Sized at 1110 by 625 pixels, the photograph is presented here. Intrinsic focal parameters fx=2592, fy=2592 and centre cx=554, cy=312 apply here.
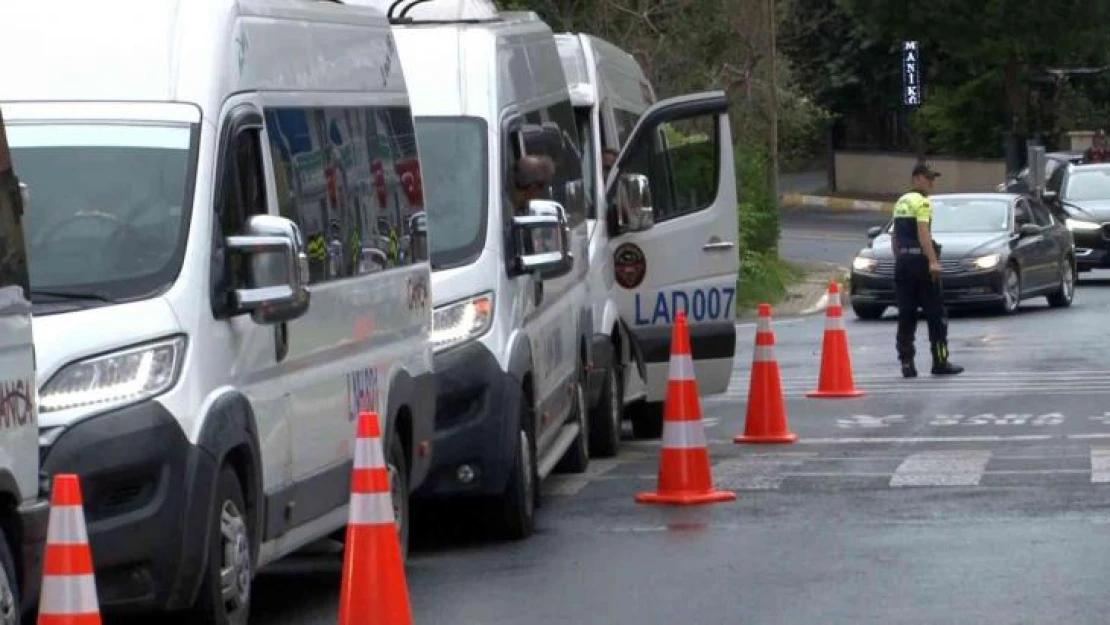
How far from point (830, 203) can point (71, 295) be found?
191 feet

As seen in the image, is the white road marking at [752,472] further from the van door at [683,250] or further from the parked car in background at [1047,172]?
the parked car in background at [1047,172]

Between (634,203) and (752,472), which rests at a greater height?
(634,203)

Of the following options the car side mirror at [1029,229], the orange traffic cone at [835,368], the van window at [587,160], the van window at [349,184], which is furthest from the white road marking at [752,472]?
the car side mirror at [1029,229]

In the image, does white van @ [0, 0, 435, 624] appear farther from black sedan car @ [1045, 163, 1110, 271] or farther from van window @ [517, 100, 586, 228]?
black sedan car @ [1045, 163, 1110, 271]

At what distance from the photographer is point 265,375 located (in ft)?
29.3

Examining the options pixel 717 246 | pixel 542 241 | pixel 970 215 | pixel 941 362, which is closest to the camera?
pixel 542 241

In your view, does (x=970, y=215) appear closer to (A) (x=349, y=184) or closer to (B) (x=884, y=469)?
(B) (x=884, y=469)

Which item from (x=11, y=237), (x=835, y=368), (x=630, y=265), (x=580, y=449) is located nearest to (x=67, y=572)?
(x=11, y=237)

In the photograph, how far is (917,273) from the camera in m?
21.7

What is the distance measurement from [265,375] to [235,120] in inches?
34.8

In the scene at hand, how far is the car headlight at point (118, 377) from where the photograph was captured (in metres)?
7.78

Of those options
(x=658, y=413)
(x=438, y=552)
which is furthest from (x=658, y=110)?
(x=438, y=552)

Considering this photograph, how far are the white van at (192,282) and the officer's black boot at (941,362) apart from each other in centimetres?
1218

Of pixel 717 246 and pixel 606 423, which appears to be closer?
pixel 606 423
